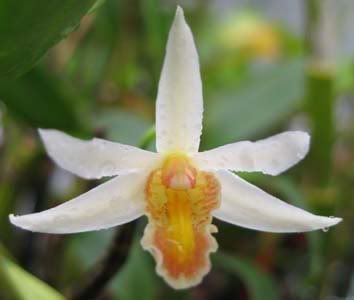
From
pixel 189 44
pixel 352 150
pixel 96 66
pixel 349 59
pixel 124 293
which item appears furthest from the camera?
pixel 349 59

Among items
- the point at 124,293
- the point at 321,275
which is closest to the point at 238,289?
the point at 321,275

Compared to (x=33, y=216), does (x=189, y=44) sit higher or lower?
higher

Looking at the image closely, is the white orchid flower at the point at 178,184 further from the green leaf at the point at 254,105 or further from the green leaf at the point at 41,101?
the green leaf at the point at 254,105

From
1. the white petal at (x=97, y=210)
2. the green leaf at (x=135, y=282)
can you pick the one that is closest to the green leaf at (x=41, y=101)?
the green leaf at (x=135, y=282)

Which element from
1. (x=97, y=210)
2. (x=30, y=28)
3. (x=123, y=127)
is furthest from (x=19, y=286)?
(x=123, y=127)

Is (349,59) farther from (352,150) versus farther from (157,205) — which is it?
(157,205)

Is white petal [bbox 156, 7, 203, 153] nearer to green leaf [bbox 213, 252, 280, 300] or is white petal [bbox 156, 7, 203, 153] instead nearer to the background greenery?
the background greenery

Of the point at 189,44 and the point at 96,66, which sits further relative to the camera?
the point at 96,66

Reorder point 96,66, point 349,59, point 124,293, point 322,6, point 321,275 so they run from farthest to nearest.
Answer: point 349,59
point 96,66
point 322,6
point 321,275
point 124,293

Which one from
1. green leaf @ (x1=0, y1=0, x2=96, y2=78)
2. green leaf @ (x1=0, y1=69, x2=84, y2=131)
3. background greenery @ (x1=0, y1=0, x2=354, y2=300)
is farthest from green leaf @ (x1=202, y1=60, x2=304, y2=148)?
green leaf @ (x1=0, y1=0, x2=96, y2=78)
